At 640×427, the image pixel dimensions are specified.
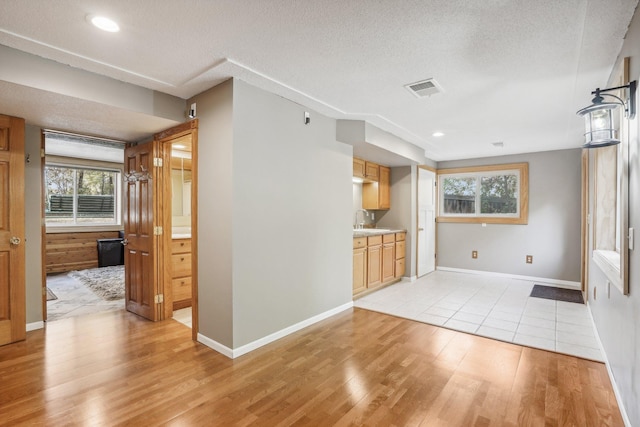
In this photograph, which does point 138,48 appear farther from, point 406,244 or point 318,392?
point 406,244

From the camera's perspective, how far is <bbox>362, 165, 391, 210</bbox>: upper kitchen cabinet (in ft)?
19.0

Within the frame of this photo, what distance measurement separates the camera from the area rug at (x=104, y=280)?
4.88 meters

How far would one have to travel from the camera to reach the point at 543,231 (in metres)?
5.82

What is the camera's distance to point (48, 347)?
2.96 meters

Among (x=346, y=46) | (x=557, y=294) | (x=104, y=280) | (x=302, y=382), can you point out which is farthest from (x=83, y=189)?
(x=557, y=294)

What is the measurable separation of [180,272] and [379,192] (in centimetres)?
352

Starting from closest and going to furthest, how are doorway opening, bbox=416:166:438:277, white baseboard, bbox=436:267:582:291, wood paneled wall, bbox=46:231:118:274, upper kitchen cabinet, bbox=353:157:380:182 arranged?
upper kitchen cabinet, bbox=353:157:380:182 < white baseboard, bbox=436:267:582:291 < doorway opening, bbox=416:166:438:277 < wood paneled wall, bbox=46:231:118:274

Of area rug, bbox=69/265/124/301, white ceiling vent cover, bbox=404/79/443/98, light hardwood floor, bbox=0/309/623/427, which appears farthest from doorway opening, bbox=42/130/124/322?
white ceiling vent cover, bbox=404/79/443/98

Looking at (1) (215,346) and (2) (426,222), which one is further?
(2) (426,222)

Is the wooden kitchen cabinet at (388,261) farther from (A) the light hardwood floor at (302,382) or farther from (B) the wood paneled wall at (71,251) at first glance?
(B) the wood paneled wall at (71,251)

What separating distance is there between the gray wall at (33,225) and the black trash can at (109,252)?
3.89m

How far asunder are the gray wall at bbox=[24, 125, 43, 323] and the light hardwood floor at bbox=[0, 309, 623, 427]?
13.2 inches

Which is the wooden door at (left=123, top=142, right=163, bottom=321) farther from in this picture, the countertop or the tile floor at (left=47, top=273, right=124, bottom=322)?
the countertop

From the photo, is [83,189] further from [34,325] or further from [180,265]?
[180,265]
